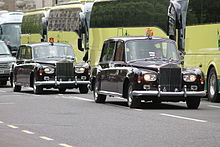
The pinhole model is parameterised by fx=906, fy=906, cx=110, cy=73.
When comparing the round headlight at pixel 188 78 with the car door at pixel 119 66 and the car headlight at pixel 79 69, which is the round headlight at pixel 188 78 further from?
the car headlight at pixel 79 69

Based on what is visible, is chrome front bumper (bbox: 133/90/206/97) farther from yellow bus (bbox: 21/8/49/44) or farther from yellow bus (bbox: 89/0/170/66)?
yellow bus (bbox: 21/8/49/44)

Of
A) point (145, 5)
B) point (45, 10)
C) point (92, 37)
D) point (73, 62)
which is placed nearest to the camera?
point (73, 62)

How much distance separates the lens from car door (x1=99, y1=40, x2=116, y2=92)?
22.8 m

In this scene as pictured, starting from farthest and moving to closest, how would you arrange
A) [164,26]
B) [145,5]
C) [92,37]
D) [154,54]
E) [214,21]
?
[92,37], [145,5], [164,26], [214,21], [154,54]

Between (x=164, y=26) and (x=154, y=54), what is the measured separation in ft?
39.6

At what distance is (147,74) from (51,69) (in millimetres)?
8497

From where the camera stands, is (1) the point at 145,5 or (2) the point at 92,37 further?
(2) the point at 92,37

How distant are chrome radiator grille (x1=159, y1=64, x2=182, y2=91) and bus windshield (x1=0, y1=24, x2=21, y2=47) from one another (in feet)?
130

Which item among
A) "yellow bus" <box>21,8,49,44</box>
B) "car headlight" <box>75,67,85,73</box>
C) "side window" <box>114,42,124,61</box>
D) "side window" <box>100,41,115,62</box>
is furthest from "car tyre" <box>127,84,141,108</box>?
"yellow bus" <box>21,8,49,44</box>

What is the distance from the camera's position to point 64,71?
2895 cm

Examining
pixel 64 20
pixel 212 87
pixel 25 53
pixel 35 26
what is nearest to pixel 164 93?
pixel 212 87

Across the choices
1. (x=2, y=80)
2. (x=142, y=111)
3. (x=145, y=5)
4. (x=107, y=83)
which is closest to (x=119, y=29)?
(x=145, y=5)

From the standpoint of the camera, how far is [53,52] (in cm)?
3014

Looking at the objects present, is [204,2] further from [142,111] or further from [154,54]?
[142,111]
